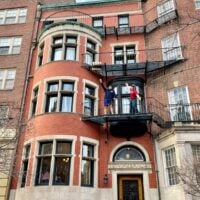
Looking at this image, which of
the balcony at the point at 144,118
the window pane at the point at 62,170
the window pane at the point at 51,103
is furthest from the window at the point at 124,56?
the window pane at the point at 62,170

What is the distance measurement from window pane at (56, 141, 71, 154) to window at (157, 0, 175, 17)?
39.1 feet

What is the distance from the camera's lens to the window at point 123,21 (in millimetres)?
20206

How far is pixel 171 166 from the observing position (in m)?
13.5

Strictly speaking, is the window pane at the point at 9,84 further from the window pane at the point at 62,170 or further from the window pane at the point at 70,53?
the window pane at the point at 62,170

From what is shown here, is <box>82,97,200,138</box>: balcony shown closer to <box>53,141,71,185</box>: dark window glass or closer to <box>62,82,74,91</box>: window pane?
<box>62,82,74,91</box>: window pane

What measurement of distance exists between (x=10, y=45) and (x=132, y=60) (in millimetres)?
9756

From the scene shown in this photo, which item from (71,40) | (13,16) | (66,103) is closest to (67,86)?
(66,103)

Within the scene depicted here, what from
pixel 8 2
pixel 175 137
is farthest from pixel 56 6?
pixel 175 137

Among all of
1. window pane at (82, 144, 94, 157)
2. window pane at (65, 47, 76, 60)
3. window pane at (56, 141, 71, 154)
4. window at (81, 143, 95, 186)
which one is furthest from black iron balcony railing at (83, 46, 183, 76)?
window pane at (56, 141, 71, 154)

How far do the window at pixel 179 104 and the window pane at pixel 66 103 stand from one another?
6051mm

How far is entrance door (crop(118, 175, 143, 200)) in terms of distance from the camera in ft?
45.1

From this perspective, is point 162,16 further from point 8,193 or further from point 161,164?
point 8,193

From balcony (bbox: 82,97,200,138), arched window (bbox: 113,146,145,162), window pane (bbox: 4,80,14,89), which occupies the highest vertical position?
window pane (bbox: 4,80,14,89)

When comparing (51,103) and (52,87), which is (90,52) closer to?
(52,87)
